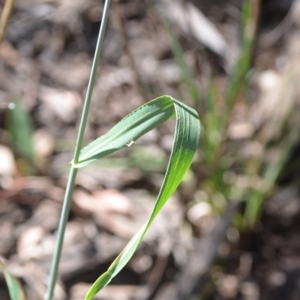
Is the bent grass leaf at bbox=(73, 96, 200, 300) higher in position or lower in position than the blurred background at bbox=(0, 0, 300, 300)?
higher

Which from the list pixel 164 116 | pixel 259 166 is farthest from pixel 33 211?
pixel 164 116

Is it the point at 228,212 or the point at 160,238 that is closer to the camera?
the point at 228,212

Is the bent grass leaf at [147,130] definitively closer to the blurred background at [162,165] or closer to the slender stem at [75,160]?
the slender stem at [75,160]

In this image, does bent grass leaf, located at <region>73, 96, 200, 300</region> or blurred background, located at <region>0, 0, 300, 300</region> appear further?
blurred background, located at <region>0, 0, 300, 300</region>

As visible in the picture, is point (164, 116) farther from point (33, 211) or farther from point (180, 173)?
point (33, 211)

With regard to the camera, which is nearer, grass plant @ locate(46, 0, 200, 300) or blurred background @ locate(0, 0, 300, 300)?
grass plant @ locate(46, 0, 200, 300)

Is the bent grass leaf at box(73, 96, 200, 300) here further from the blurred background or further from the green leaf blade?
the blurred background

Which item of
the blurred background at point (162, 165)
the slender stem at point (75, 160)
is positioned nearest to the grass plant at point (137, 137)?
the slender stem at point (75, 160)

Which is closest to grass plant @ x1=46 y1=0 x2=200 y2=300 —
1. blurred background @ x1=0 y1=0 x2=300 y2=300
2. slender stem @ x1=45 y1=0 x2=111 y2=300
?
slender stem @ x1=45 y1=0 x2=111 y2=300
